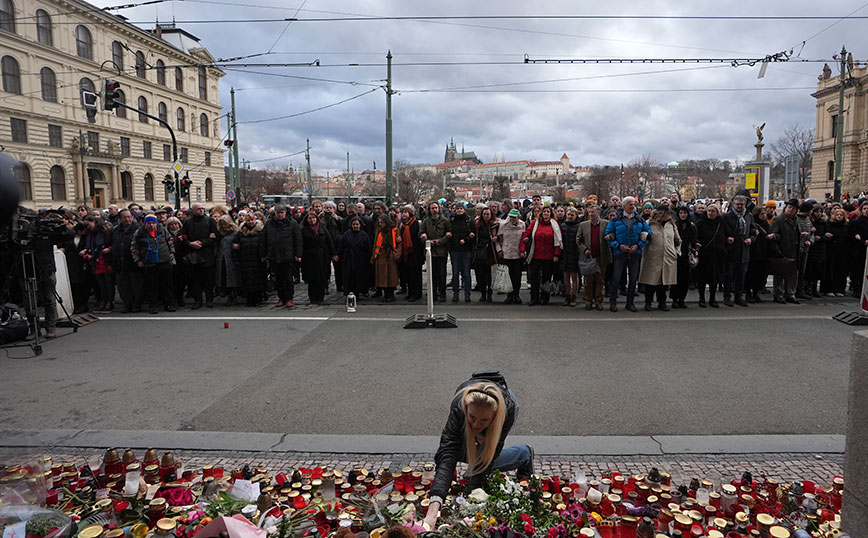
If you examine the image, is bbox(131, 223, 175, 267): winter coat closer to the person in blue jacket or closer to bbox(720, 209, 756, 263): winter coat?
the person in blue jacket

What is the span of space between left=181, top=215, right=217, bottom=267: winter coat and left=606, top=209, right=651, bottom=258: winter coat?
7877mm

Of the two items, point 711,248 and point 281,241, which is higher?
point 281,241

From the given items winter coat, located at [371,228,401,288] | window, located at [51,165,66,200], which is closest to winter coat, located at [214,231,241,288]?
winter coat, located at [371,228,401,288]

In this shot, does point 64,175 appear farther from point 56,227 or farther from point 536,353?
point 536,353

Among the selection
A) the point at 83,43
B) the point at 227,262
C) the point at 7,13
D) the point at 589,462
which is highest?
the point at 83,43

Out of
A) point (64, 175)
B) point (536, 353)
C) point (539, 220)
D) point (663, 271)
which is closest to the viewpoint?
point (536, 353)

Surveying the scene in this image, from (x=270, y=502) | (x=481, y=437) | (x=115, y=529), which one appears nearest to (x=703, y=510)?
(x=481, y=437)

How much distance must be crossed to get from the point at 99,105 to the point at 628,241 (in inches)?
2017

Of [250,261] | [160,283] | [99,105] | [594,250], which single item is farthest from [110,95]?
[99,105]

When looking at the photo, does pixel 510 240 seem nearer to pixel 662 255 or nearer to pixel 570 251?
pixel 570 251

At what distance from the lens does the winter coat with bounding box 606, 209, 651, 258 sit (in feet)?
33.9

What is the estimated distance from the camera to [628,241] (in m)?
10.4

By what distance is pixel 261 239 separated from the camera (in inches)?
451

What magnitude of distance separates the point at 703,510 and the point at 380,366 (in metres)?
4.46
